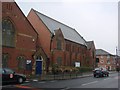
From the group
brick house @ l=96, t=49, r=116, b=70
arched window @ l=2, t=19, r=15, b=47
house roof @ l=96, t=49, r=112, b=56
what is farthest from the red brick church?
house roof @ l=96, t=49, r=112, b=56

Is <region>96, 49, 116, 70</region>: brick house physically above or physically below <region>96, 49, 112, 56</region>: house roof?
below

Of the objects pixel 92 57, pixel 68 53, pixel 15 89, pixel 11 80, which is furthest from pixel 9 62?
pixel 92 57

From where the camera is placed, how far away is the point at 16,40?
4009cm

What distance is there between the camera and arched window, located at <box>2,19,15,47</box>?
37.5 metres

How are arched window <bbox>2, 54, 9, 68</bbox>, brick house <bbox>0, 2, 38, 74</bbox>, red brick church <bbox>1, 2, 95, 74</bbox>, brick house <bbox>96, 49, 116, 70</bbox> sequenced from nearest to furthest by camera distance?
arched window <bbox>2, 54, 9, 68</bbox> → brick house <bbox>0, 2, 38, 74</bbox> → red brick church <bbox>1, 2, 95, 74</bbox> → brick house <bbox>96, 49, 116, 70</bbox>

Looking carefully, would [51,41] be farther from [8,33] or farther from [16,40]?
[8,33]

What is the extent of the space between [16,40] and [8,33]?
1.97m

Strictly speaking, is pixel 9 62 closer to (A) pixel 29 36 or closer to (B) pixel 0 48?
(B) pixel 0 48

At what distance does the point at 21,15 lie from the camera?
41.9 m

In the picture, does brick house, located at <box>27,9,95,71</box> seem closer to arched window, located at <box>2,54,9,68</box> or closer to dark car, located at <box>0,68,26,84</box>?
arched window, located at <box>2,54,9,68</box>

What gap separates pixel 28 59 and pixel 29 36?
3902 mm

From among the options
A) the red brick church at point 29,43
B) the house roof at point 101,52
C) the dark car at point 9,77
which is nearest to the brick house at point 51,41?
the red brick church at point 29,43

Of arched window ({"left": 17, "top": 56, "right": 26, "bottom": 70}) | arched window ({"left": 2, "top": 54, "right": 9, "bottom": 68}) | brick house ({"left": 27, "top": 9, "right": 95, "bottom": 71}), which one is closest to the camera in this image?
arched window ({"left": 2, "top": 54, "right": 9, "bottom": 68})

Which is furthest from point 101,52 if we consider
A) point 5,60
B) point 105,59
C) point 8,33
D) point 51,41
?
point 5,60
